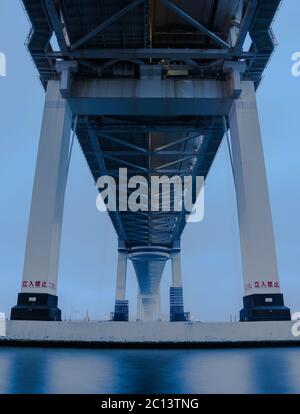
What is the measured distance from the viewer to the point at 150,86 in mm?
19328

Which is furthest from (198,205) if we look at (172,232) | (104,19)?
(104,19)

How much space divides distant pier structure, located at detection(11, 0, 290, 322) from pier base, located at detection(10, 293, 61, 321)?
0.13ft

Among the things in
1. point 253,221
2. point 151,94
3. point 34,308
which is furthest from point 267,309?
point 151,94

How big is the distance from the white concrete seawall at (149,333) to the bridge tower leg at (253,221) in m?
0.97

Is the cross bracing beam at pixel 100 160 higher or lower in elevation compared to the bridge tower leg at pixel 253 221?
higher

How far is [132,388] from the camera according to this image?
536 centimetres

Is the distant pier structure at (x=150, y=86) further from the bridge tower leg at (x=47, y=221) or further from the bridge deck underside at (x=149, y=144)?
the bridge deck underside at (x=149, y=144)

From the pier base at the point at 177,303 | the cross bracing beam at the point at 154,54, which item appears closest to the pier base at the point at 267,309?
the cross bracing beam at the point at 154,54

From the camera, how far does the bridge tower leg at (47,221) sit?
1470 centimetres

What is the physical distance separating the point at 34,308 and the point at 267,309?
899cm

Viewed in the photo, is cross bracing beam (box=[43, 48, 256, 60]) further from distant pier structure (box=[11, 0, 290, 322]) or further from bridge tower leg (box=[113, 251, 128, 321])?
bridge tower leg (box=[113, 251, 128, 321])

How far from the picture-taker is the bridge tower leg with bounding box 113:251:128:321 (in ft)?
171

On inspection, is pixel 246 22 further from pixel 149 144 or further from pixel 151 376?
pixel 151 376

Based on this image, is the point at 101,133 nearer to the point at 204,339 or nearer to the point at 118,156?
the point at 118,156
